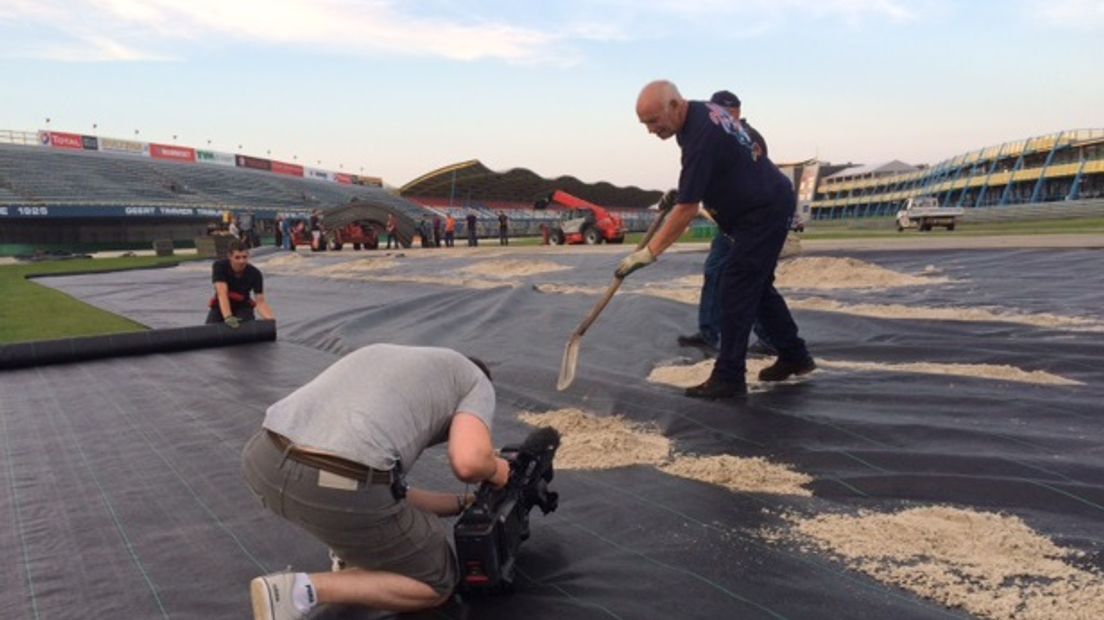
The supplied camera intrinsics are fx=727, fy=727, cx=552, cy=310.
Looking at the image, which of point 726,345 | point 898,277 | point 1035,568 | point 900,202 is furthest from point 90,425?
point 900,202

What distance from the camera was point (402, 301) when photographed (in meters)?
8.21

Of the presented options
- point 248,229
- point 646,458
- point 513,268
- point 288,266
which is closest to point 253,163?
point 248,229

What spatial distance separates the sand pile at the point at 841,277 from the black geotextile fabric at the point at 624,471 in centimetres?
188

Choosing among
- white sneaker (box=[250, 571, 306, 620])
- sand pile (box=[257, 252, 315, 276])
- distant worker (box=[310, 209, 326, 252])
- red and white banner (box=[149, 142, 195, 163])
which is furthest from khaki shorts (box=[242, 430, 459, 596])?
red and white banner (box=[149, 142, 195, 163])

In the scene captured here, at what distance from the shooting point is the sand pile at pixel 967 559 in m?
1.82

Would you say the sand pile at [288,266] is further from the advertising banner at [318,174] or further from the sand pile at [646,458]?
the advertising banner at [318,174]

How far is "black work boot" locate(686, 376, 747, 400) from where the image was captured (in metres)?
3.70

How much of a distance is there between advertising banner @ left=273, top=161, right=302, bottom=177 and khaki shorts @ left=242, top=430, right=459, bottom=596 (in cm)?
7529

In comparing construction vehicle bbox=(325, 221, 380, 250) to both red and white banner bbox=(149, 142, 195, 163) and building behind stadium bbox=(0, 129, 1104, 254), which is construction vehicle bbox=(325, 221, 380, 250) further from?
red and white banner bbox=(149, 142, 195, 163)

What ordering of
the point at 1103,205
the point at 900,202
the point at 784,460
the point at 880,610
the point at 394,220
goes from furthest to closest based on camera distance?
the point at 900,202 < the point at 1103,205 < the point at 394,220 < the point at 784,460 < the point at 880,610

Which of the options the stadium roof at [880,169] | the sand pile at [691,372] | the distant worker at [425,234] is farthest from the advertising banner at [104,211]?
the stadium roof at [880,169]

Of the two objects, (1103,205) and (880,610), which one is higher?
(1103,205)

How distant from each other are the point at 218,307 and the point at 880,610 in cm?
658

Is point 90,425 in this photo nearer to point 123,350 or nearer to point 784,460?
point 123,350
